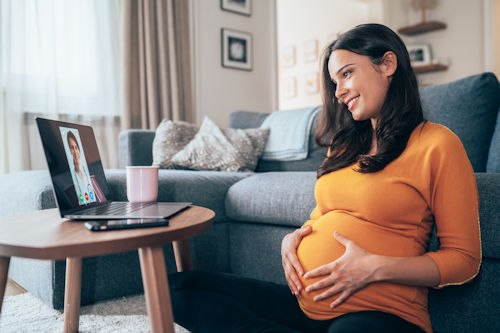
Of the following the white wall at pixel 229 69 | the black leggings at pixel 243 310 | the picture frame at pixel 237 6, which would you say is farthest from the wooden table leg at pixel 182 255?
the picture frame at pixel 237 6

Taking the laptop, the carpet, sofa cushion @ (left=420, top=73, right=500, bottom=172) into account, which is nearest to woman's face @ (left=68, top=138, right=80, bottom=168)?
the laptop

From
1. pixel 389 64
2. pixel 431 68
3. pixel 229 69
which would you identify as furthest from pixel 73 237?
pixel 431 68

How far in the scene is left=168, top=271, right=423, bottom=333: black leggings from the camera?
75cm

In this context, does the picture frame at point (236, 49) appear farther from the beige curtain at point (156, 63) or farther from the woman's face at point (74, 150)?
the woman's face at point (74, 150)

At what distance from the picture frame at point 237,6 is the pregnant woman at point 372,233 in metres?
2.95

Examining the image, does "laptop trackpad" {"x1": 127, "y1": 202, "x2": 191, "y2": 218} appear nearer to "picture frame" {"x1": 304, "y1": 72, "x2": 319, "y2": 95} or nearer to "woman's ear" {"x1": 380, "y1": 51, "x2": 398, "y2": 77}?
"woman's ear" {"x1": 380, "y1": 51, "x2": 398, "y2": 77}

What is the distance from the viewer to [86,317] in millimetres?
1330

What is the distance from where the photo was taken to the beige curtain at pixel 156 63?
10.2 feet

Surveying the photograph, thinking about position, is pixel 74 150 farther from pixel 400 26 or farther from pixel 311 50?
pixel 311 50

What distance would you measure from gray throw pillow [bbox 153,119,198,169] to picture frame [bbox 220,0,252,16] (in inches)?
68.8

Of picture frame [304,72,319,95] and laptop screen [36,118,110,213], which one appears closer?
laptop screen [36,118,110,213]

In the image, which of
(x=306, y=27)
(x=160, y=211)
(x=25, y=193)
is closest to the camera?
(x=160, y=211)

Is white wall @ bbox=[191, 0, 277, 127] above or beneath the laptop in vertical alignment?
above

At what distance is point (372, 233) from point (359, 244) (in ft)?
0.12
